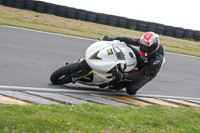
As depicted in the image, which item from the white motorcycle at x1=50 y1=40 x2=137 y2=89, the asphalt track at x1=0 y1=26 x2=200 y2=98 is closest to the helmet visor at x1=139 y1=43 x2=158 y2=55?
the white motorcycle at x1=50 y1=40 x2=137 y2=89

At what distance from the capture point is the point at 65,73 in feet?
19.6

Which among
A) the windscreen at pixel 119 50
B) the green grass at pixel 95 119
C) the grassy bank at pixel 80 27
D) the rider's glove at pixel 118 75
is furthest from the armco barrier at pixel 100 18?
the green grass at pixel 95 119

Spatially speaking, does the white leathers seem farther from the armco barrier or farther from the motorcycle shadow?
the armco barrier

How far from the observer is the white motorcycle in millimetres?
5812

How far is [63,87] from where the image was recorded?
6.12m

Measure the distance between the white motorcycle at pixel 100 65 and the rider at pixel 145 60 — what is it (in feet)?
0.48

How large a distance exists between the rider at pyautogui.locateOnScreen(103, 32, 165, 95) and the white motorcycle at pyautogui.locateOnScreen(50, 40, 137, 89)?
0.48ft

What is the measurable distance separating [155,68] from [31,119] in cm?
307

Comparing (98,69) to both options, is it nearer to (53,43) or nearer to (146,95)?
(146,95)

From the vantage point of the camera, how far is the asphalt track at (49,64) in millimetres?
6388

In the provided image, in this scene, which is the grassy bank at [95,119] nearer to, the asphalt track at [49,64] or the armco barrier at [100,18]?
the asphalt track at [49,64]

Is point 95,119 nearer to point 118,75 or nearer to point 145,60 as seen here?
point 118,75

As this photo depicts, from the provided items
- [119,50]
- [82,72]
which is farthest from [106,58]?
[82,72]

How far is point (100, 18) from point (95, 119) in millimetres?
15728
